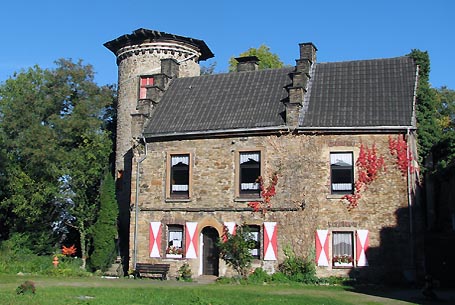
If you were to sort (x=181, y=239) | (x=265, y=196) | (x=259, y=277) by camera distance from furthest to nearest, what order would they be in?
(x=181, y=239) → (x=265, y=196) → (x=259, y=277)

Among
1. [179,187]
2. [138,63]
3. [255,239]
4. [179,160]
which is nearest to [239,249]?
[255,239]

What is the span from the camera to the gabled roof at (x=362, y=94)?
24.9 meters

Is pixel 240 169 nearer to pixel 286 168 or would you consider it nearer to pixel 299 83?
pixel 286 168

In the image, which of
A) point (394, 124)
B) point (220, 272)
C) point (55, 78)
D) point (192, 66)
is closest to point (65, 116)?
point (55, 78)

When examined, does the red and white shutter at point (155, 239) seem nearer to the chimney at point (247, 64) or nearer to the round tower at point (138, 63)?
the round tower at point (138, 63)

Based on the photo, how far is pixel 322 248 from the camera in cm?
2458

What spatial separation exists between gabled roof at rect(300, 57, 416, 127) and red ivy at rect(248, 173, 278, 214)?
2774 mm

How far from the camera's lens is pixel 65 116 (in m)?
33.4

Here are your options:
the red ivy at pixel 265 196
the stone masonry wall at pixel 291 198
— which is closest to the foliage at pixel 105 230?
the stone masonry wall at pixel 291 198

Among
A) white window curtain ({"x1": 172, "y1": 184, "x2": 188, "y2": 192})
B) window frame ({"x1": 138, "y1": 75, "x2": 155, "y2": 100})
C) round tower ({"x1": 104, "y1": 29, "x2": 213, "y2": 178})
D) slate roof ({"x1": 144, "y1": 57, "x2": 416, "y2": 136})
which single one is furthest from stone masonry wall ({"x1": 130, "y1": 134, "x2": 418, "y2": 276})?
window frame ({"x1": 138, "y1": 75, "x2": 155, "y2": 100})

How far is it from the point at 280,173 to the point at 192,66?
39.8 ft

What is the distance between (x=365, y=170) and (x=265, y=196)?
171 inches

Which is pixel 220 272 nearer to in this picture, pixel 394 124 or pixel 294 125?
pixel 294 125

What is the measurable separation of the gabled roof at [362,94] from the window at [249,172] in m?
2.61
